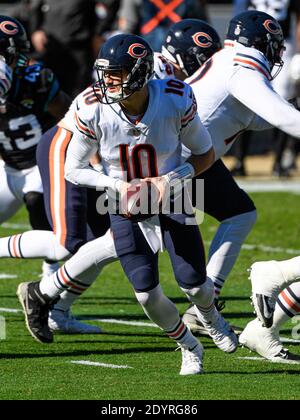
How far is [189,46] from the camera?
252 inches

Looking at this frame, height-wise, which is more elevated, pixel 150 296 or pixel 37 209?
pixel 150 296

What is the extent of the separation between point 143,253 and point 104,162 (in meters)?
0.49

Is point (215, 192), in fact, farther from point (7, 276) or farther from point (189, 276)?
point (7, 276)

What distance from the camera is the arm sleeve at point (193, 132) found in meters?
5.27

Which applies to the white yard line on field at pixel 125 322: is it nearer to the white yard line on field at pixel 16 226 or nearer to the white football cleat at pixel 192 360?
the white football cleat at pixel 192 360

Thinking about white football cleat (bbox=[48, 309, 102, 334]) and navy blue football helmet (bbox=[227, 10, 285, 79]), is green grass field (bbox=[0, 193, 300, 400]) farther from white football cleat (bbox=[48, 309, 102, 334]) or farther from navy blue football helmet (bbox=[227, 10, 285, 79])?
navy blue football helmet (bbox=[227, 10, 285, 79])

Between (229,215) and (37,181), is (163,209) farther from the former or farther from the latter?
(37,181)

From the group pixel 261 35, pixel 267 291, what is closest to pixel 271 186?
pixel 261 35

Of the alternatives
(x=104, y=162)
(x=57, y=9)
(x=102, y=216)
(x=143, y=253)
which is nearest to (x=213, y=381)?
(x=143, y=253)

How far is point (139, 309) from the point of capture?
710 centimetres

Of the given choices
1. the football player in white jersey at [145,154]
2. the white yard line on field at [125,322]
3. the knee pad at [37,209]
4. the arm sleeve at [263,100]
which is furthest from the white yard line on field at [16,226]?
the football player in white jersey at [145,154]

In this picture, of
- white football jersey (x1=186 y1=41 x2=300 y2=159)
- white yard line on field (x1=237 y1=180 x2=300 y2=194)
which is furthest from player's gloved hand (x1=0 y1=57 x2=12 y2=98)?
white yard line on field (x1=237 y1=180 x2=300 y2=194)

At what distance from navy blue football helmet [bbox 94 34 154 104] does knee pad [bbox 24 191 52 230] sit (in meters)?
1.66

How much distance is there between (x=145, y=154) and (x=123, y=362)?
1035mm
